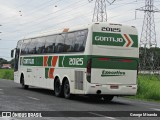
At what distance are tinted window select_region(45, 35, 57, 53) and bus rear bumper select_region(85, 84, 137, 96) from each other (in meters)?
4.68

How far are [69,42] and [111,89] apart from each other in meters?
3.27

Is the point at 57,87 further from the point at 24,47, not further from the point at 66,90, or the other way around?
the point at 24,47

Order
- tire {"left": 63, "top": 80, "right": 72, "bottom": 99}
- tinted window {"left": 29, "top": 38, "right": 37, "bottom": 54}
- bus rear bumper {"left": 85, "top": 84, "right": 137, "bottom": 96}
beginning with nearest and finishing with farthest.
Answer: bus rear bumper {"left": 85, "top": 84, "right": 137, "bottom": 96}
tire {"left": 63, "top": 80, "right": 72, "bottom": 99}
tinted window {"left": 29, "top": 38, "right": 37, "bottom": 54}

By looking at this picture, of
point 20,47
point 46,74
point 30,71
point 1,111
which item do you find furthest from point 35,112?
point 20,47

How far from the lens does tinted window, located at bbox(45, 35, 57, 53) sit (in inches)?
897

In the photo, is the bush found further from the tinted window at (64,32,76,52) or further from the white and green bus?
the tinted window at (64,32,76,52)

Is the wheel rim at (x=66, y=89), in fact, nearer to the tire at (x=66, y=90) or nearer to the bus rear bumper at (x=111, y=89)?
the tire at (x=66, y=90)

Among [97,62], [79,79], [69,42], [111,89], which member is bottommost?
[111,89]

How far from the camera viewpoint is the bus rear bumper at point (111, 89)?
18672mm

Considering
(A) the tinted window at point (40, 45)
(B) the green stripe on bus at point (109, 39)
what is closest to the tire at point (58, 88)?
(A) the tinted window at point (40, 45)

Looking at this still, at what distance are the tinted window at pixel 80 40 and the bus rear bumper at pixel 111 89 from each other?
5.97 feet

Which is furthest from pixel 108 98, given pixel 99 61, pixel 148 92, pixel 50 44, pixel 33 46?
pixel 33 46

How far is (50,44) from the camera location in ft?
76.2

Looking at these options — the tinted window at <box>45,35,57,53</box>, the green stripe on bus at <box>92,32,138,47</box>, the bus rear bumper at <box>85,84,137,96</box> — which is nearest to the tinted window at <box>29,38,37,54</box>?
the tinted window at <box>45,35,57,53</box>
